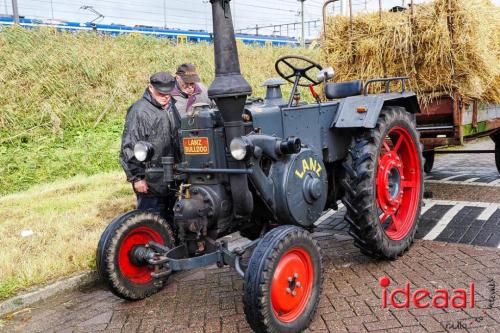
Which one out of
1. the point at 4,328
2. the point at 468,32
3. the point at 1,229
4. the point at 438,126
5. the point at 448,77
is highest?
the point at 468,32

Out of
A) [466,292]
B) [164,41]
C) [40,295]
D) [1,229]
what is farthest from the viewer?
[164,41]

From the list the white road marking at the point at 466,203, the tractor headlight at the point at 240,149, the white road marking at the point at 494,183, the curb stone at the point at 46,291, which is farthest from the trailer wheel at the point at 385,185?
the white road marking at the point at 494,183

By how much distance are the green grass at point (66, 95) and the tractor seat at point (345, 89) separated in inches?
196

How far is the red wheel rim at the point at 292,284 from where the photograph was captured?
276 cm

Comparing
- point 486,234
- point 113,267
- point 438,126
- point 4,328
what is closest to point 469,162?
point 438,126

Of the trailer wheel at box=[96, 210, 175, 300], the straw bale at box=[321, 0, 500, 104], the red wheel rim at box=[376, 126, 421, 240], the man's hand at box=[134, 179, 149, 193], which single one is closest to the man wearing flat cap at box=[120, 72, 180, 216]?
the man's hand at box=[134, 179, 149, 193]

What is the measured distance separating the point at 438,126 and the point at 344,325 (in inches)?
131

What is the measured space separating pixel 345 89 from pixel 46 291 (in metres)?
2.96

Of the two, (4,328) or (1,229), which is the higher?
(1,229)

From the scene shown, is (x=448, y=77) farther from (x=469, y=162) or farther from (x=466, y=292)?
(x=469, y=162)

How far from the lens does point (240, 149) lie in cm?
284

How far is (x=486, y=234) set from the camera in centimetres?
445

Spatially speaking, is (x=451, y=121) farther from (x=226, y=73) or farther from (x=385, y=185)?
(x=226, y=73)

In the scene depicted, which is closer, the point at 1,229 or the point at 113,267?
the point at 113,267
